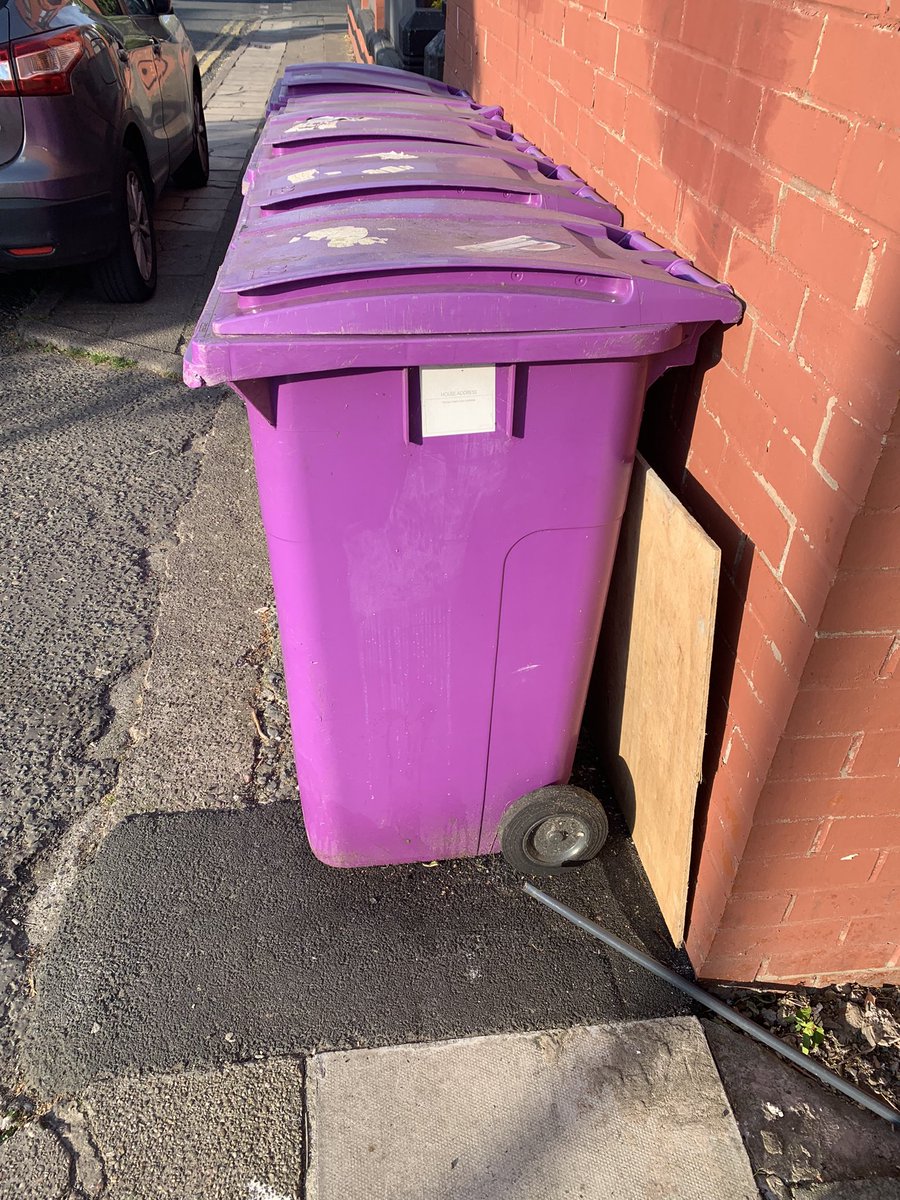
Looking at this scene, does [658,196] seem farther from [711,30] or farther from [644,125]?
[711,30]

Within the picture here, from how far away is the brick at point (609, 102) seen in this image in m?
2.33

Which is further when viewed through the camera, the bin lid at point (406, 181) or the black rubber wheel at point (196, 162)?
the black rubber wheel at point (196, 162)

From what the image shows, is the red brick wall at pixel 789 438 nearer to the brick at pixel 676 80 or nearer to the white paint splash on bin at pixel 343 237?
the brick at pixel 676 80

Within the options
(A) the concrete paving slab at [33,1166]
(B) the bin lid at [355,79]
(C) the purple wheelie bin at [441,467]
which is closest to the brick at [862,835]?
(C) the purple wheelie bin at [441,467]

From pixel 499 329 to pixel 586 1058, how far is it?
1583 millimetres

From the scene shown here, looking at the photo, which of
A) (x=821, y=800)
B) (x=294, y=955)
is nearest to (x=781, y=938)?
(x=821, y=800)

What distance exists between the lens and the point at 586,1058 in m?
1.98

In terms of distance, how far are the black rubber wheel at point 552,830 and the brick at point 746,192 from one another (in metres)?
1.38

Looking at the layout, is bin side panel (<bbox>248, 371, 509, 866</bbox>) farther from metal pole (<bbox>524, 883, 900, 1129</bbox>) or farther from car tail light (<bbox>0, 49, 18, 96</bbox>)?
car tail light (<bbox>0, 49, 18, 96</bbox>)

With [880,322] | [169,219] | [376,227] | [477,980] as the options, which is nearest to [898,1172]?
[477,980]

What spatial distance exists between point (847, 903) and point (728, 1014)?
0.37 metres

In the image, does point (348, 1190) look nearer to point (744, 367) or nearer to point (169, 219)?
point (744, 367)

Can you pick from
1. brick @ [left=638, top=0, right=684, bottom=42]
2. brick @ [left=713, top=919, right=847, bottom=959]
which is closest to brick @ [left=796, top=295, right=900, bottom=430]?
brick @ [left=638, top=0, right=684, bottom=42]

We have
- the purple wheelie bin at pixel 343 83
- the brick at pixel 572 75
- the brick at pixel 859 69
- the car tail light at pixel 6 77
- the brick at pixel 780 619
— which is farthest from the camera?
the car tail light at pixel 6 77
